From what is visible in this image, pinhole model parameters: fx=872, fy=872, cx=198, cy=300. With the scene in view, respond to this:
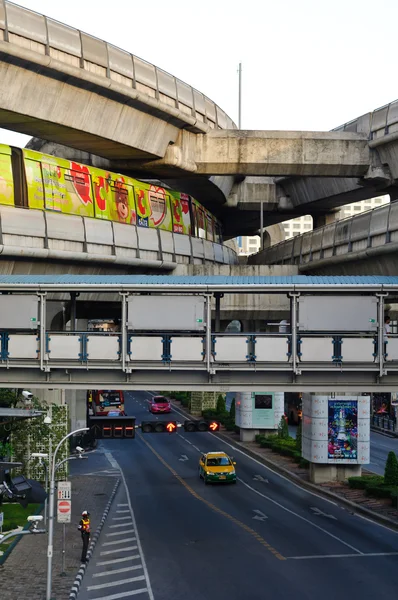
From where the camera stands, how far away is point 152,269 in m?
51.8

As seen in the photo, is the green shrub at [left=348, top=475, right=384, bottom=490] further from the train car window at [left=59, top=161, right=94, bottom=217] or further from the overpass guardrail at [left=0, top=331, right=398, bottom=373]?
the overpass guardrail at [left=0, top=331, right=398, bottom=373]

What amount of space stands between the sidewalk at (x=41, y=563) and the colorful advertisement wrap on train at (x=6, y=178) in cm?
1625

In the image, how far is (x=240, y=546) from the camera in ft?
126

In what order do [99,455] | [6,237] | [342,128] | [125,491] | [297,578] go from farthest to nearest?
[99,455], [342,128], [125,491], [6,237], [297,578]

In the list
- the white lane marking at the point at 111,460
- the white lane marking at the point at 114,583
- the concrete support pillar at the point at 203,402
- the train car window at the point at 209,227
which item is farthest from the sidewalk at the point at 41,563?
the concrete support pillar at the point at 203,402

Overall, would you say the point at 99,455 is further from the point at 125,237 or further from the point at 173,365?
the point at 173,365

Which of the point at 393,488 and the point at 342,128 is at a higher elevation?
the point at 342,128

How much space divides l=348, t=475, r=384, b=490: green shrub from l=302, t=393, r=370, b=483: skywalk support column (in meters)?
2.38

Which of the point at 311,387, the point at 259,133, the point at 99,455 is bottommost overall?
the point at 99,455

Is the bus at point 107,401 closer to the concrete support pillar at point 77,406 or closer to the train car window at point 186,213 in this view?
Result: the concrete support pillar at point 77,406

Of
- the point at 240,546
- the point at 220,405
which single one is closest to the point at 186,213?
the point at 240,546

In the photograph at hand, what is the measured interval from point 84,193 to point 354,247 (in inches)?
606

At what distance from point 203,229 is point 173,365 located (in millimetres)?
34923

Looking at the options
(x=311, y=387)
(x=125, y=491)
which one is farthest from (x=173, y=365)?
(x=125, y=491)
